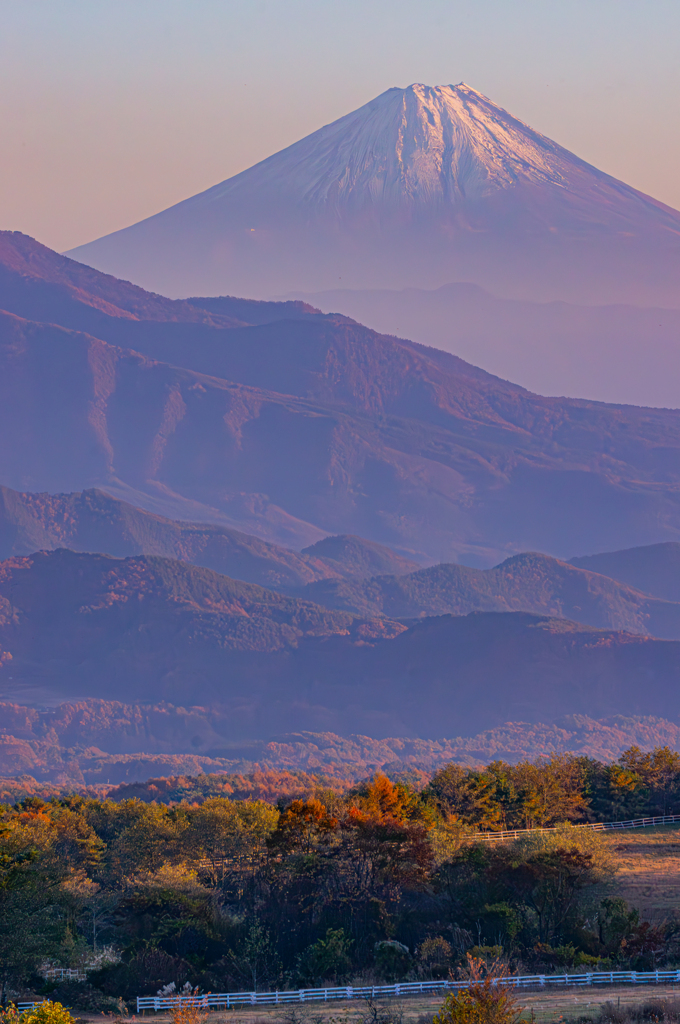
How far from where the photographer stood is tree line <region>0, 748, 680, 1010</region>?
151 ft

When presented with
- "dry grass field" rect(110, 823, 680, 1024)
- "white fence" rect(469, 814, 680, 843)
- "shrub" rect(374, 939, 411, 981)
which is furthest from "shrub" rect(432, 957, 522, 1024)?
"white fence" rect(469, 814, 680, 843)

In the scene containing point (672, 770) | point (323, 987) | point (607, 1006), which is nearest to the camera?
point (607, 1006)

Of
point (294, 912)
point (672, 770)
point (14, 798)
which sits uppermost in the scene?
point (14, 798)

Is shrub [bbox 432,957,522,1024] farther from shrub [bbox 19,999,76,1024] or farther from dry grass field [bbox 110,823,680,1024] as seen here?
shrub [bbox 19,999,76,1024]

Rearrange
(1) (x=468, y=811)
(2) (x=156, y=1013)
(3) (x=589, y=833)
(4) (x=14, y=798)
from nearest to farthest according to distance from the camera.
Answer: (2) (x=156, y=1013) < (3) (x=589, y=833) < (1) (x=468, y=811) < (4) (x=14, y=798)

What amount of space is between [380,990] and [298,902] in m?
9.31

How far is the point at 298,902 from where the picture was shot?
52.1 m

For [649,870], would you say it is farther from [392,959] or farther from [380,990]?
[380,990]

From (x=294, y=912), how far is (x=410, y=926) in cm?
410

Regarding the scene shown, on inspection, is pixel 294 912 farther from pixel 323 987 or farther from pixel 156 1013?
pixel 156 1013

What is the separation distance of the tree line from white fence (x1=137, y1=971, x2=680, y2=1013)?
1939mm

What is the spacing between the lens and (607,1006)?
3856 centimetres

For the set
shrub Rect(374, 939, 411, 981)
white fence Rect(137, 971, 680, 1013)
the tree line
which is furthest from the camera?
shrub Rect(374, 939, 411, 981)

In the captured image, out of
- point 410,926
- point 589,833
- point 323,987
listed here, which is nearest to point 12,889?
point 323,987
